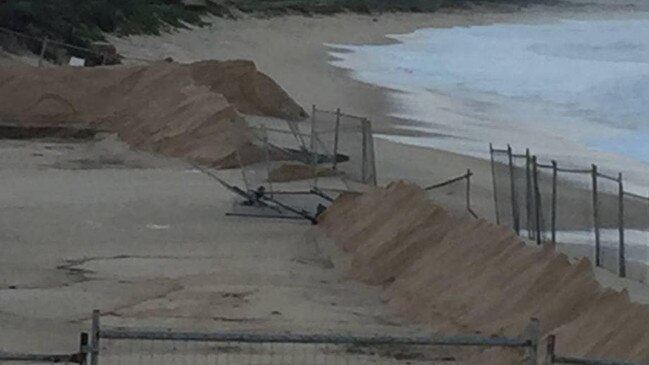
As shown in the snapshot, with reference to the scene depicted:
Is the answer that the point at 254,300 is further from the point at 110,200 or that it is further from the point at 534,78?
the point at 534,78

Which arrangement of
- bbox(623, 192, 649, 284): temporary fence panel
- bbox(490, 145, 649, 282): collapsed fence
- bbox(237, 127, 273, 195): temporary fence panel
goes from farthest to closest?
bbox(237, 127, 273, 195): temporary fence panel → bbox(490, 145, 649, 282): collapsed fence → bbox(623, 192, 649, 284): temporary fence panel

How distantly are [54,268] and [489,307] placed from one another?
18.3 ft

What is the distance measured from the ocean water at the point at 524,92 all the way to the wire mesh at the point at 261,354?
43.3 feet

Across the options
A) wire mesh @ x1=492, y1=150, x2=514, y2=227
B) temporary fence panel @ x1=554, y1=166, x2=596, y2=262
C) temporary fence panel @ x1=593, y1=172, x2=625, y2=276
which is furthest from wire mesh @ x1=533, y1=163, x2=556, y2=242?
temporary fence panel @ x1=593, y1=172, x2=625, y2=276

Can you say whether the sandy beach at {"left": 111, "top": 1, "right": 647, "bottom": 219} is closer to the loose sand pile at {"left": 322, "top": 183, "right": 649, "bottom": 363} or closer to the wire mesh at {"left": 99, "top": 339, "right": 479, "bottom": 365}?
the loose sand pile at {"left": 322, "top": 183, "right": 649, "bottom": 363}

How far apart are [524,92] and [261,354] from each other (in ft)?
120

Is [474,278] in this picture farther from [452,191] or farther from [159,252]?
[452,191]

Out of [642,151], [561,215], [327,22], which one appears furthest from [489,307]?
[327,22]

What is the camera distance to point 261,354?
1342cm

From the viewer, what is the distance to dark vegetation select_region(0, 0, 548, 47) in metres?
47.2

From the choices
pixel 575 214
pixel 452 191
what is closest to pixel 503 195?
pixel 575 214

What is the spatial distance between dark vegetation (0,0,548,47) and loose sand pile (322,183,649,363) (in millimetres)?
28707

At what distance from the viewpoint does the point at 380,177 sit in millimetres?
27000

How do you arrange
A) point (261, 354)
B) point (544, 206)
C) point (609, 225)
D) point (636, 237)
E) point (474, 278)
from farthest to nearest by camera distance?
point (544, 206)
point (609, 225)
point (636, 237)
point (474, 278)
point (261, 354)
